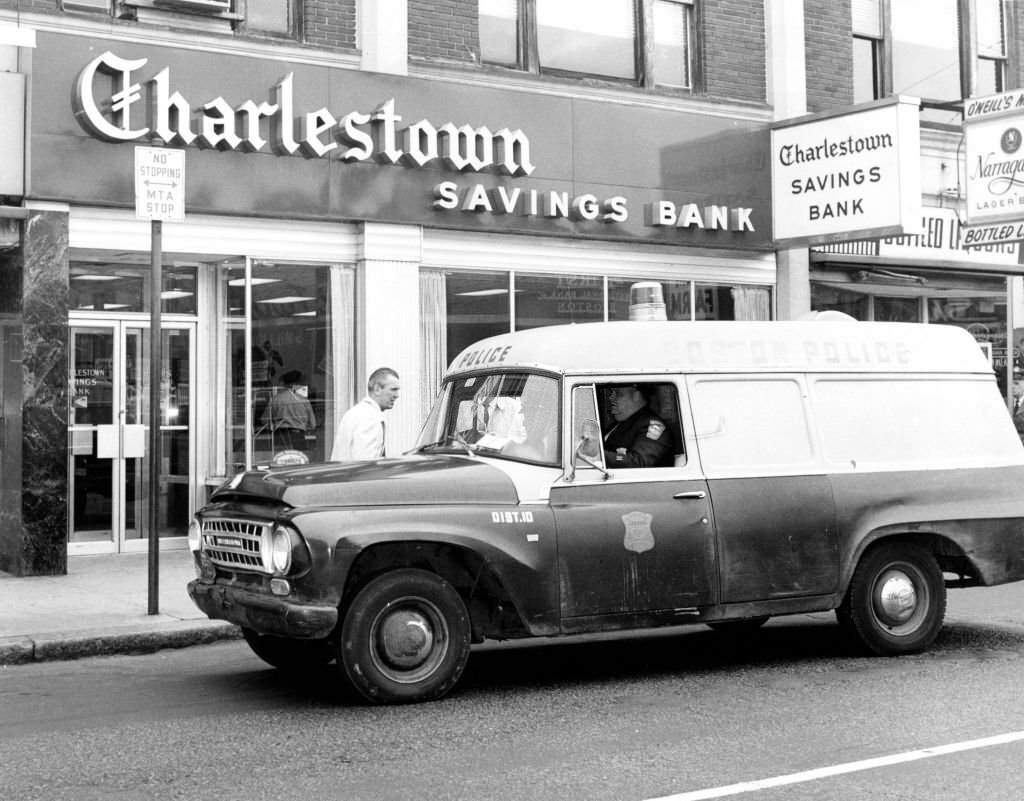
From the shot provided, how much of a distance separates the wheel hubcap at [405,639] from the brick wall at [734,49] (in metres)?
10.8

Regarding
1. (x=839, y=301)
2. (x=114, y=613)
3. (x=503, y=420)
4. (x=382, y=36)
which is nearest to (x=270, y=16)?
(x=382, y=36)

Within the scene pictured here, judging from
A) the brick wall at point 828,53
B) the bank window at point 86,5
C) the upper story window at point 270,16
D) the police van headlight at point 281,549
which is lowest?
the police van headlight at point 281,549

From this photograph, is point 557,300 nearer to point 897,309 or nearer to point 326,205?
point 326,205

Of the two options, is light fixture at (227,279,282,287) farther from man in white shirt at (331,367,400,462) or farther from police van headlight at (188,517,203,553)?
police van headlight at (188,517,203,553)

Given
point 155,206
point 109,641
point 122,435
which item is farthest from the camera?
point 122,435

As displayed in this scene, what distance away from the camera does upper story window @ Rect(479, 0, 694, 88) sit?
15.5m

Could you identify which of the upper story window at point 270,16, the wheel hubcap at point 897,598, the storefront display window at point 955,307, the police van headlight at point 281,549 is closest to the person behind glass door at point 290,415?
the upper story window at point 270,16

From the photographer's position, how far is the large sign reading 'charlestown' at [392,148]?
42.0 feet

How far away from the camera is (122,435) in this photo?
13.8 meters

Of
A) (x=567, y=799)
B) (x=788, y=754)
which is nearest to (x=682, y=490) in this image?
(x=788, y=754)

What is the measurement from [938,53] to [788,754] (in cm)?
1495

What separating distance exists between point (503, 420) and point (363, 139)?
21.6 ft

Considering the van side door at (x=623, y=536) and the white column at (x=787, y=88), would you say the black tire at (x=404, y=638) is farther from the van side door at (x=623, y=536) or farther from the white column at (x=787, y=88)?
the white column at (x=787, y=88)

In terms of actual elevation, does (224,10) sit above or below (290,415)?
above
